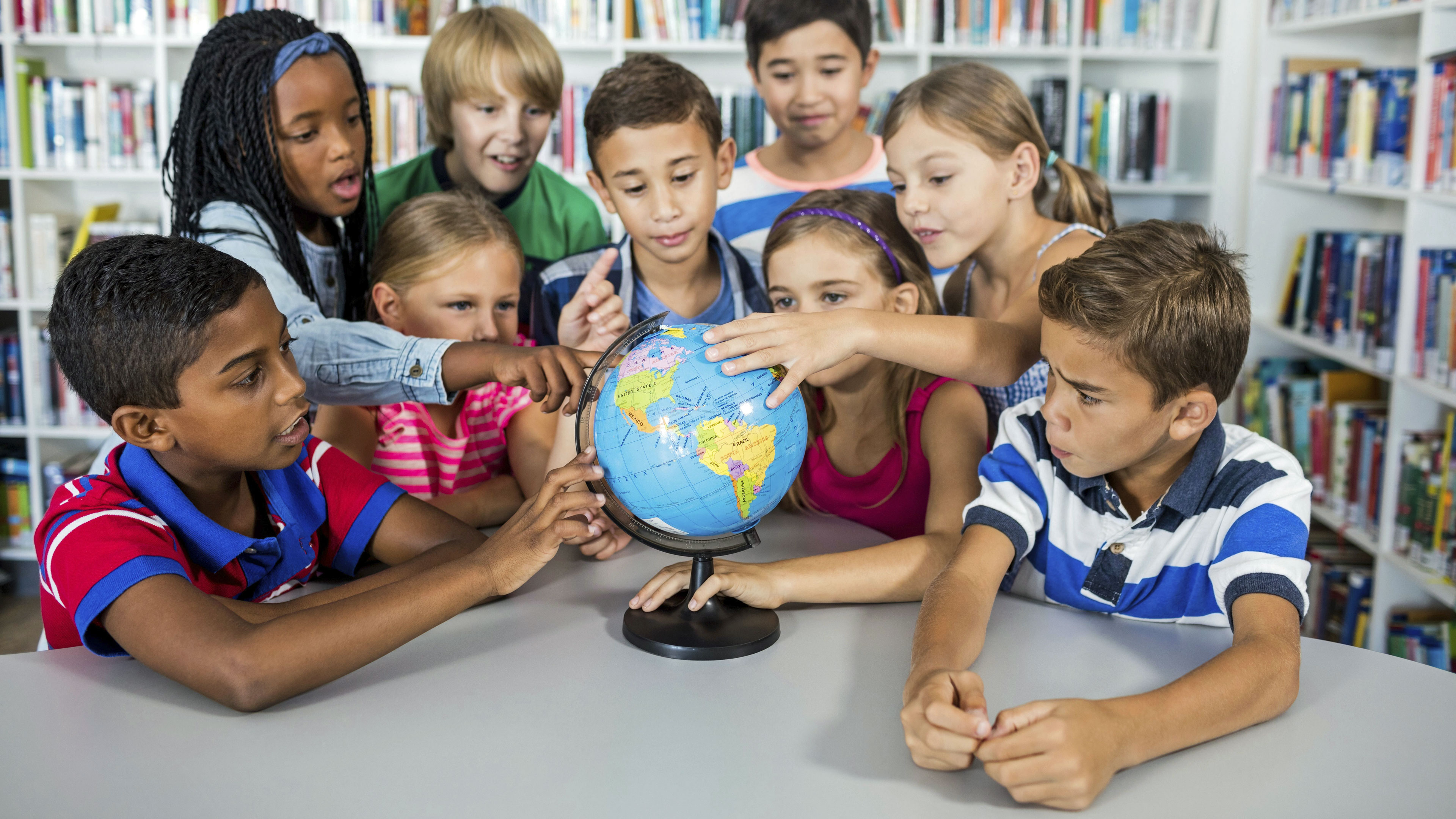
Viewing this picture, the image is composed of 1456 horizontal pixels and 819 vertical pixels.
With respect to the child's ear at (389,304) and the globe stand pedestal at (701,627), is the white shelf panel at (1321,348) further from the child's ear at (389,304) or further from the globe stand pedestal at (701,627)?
the child's ear at (389,304)

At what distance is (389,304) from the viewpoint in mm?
2367

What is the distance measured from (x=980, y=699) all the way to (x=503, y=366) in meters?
0.95

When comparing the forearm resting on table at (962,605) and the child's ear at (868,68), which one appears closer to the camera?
the forearm resting on table at (962,605)

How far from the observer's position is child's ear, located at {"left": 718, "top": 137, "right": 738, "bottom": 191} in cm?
242

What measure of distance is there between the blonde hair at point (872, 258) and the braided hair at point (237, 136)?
0.97 meters

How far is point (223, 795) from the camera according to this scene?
1.14m

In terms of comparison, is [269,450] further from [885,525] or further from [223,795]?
[885,525]

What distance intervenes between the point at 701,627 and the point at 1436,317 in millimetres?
2927

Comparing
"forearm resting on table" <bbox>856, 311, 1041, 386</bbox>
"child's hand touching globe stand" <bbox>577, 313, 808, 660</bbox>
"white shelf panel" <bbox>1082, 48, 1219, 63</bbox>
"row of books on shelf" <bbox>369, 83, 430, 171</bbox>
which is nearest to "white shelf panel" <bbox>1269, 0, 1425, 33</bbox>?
"white shelf panel" <bbox>1082, 48, 1219, 63</bbox>

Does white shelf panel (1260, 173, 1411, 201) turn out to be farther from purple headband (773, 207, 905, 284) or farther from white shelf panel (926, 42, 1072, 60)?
purple headband (773, 207, 905, 284)

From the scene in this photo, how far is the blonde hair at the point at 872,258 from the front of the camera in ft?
6.81

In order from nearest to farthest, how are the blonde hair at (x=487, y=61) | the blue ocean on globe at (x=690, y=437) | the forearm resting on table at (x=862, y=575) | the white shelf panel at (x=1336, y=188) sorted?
the blue ocean on globe at (x=690, y=437)
the forearm resting on table at (x=862, y=575)
the blonde hair at (x=487, y=61)
the white shelf panel at (x=1336, y=188)

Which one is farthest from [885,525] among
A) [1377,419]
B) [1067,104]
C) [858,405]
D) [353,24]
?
[353,24]

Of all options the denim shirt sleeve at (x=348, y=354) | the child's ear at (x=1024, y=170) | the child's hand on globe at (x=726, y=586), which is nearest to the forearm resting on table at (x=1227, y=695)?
the child's hand on globe at (x=726, y=586)
